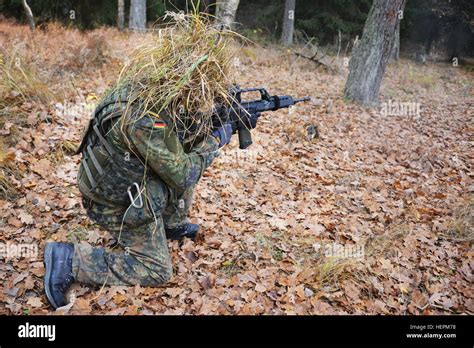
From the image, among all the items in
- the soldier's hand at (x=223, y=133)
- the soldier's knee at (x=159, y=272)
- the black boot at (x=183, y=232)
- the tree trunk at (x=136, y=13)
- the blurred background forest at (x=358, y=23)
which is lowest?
the soldier's knee at (x=159, y=272)

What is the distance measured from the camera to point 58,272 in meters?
3.21

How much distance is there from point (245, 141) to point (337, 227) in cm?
170

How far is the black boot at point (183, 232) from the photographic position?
4036 mm

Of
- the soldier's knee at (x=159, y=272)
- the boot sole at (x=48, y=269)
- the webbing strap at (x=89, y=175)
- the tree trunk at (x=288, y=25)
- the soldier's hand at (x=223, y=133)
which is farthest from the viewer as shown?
the tree trunk at (x=288, y=25)

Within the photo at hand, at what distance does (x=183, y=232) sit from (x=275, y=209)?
4.63 feet

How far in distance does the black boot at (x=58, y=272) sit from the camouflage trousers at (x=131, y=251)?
0.20ft

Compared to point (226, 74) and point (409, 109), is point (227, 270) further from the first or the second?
point (409, 109)

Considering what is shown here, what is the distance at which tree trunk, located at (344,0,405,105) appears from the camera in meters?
8.48

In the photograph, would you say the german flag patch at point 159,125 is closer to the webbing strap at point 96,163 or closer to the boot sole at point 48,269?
the webbing strap at point 96,163

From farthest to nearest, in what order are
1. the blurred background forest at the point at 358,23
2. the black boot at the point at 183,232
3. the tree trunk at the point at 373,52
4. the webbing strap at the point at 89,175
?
1. the blurred background forest at the point at 358,23
2. the tree trunk at the point at 373,52
3. the black boot at the point at 183,232
4. the webbing strap at the point at 89,175

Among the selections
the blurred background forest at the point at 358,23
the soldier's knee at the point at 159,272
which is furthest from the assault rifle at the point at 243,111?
the blurred background forest at the point at 358,23

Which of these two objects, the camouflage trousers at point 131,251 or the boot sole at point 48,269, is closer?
the boot sole at point 48,269

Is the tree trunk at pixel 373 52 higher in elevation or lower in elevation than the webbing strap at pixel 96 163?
higher

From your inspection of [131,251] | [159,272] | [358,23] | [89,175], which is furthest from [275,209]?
[358,23]
